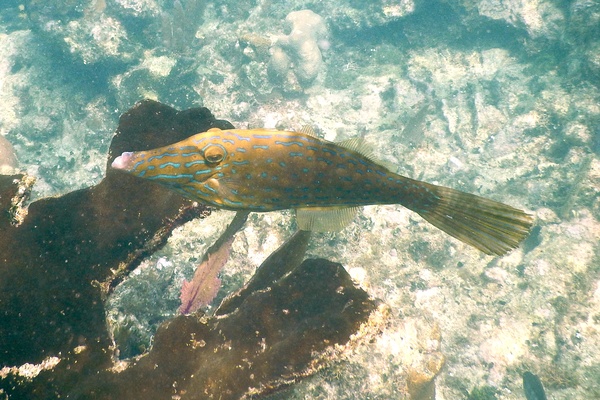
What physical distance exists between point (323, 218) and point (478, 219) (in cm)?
124

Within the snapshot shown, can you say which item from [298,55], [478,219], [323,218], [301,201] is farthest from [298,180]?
[298,55]

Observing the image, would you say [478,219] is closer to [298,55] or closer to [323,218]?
[323,218]

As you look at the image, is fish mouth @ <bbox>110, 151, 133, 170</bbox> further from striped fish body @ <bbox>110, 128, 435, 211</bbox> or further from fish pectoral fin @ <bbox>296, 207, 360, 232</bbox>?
fish pectoral fin @ <bbox>296, 207, 360, 232</bbox>

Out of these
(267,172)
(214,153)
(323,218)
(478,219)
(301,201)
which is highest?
(214,153)

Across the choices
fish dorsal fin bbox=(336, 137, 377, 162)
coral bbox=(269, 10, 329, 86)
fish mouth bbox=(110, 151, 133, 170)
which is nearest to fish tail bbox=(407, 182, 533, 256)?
fish dorsal fin bbox=(336, 137, 377, 162)

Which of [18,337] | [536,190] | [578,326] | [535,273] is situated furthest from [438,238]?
[18,337]

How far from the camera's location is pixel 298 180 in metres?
2.42

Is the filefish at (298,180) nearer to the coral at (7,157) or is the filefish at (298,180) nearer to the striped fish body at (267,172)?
the striped fish body at (267,172)

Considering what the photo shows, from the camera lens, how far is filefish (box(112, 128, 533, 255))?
2.22 metres

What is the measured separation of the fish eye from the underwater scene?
23 mm

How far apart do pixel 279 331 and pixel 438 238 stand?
7138mm

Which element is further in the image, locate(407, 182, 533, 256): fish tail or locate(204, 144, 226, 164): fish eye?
locate(407, 182, 533, 256): fish tail

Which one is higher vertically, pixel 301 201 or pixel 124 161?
pixel 124 161

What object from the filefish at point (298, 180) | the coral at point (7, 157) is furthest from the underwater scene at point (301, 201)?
the coral at point (7, 157)
